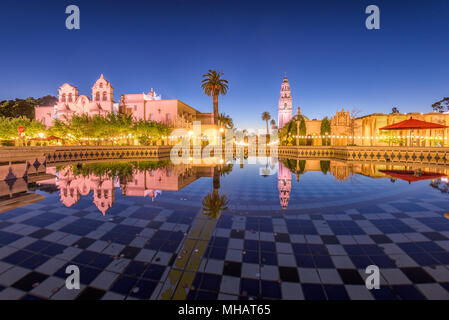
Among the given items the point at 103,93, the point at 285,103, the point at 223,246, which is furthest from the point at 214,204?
the point at 285,103

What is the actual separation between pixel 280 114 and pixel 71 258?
8457 centimetres

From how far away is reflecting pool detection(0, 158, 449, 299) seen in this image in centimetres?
240

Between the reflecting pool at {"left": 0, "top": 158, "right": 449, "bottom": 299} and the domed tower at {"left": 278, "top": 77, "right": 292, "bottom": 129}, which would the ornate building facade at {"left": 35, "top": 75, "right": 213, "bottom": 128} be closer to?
the reflecting pool at {"left": 0, "top": 158, "right": 449, "bottom": 299}

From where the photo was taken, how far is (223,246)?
3.36 meters

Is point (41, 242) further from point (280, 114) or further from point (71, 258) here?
point (280, 114)

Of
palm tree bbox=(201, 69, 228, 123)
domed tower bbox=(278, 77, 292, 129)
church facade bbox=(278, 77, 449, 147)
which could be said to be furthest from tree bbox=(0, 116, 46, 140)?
domed tower bbox=(278, 77, 292, 129)

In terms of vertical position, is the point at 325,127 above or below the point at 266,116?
below

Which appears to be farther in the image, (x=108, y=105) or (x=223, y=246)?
(x=108, y=105)

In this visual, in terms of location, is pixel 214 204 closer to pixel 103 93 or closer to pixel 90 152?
pixel 90 152

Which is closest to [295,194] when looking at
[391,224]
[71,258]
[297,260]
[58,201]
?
[391,224]

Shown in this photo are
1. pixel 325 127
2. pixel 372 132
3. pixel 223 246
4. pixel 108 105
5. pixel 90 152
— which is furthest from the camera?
pixel 108 105

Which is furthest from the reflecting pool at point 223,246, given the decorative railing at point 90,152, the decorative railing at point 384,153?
the decorative railing at point 384,153
